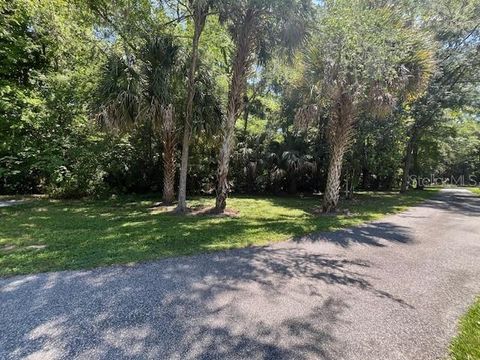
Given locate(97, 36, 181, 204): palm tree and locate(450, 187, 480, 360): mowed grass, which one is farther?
locate(97, 36, 181, 204): palm tree

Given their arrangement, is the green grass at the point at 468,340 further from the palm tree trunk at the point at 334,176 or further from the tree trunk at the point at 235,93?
the tree trunk at the point at 235,93

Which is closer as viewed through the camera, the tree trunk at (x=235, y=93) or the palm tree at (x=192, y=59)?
the palm tree at (x=192, y=59)

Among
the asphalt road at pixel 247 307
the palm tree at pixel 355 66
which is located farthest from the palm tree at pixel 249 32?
the asphalt road at pixel 247 307

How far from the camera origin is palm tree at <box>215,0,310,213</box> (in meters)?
7.24

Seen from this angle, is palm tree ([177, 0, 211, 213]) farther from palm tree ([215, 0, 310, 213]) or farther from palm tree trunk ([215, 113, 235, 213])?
palm tree trunk ([215, 113, 235, 213])

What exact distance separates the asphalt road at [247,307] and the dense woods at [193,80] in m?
A: 5.02

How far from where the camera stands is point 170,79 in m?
8.82

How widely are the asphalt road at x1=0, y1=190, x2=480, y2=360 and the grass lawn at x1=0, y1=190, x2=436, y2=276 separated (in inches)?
19.6

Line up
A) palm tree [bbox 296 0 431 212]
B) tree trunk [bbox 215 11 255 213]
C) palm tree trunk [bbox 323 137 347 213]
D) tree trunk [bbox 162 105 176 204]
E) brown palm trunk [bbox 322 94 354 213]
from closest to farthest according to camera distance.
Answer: palm tree [bbox 296 0 431 212] → tree trunk [bbox 215 11 255 213] → brown palm trunk [bbox 322 94 354 213] → palm tree trunk [bbox 323 137 347 213] → tree trunk [bbox 162 105 176 204]

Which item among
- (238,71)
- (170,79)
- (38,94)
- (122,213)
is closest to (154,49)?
(170,79)

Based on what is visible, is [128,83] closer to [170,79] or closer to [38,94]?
[170,79]

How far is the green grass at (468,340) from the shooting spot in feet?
7.82

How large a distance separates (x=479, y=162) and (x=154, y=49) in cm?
4823

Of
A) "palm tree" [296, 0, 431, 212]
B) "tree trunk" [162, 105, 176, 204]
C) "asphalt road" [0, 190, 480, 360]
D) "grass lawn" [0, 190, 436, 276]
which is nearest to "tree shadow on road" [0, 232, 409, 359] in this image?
"asphalt road" [0, 190, 480, 360]
